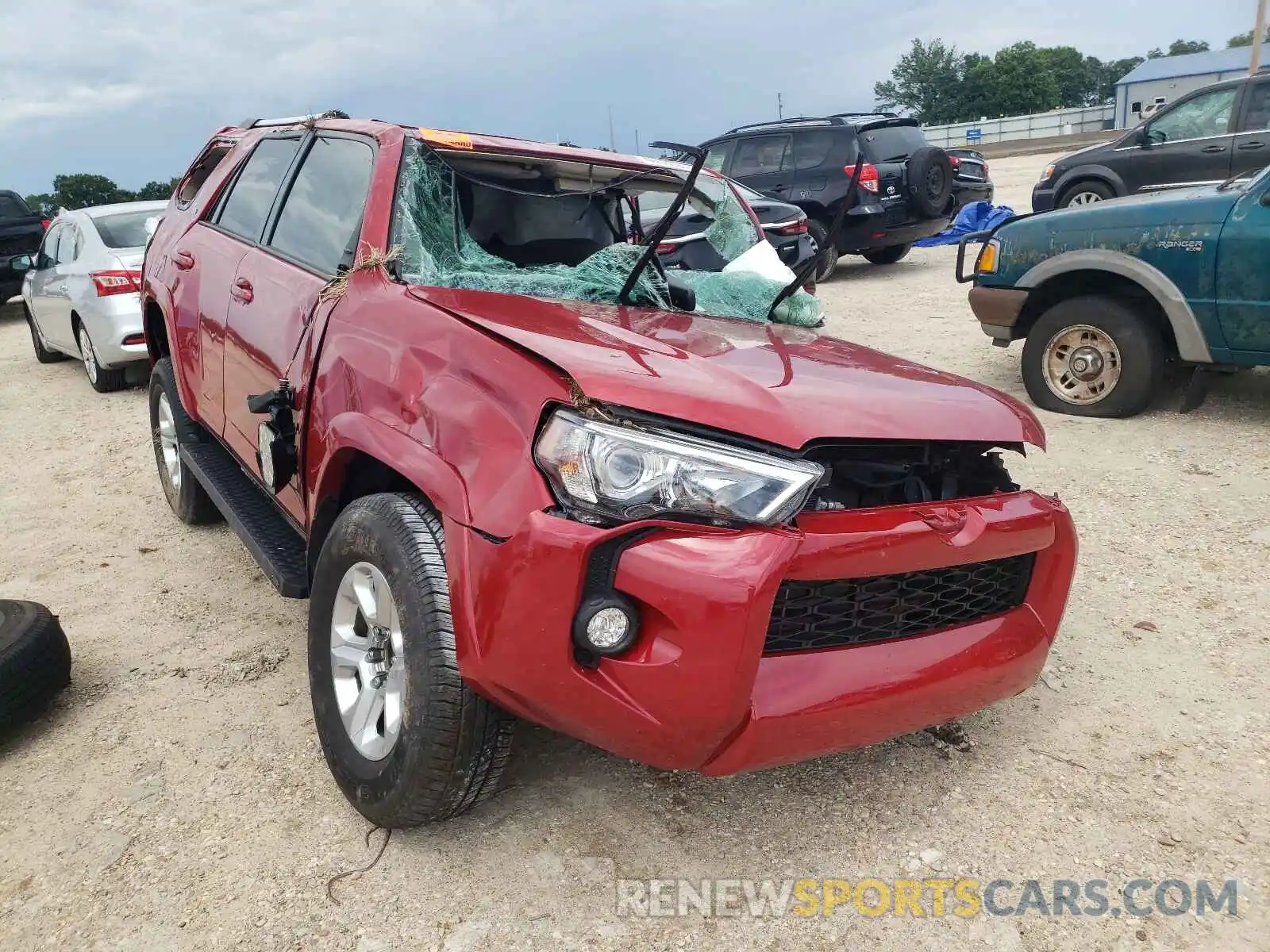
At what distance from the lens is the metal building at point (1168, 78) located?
54969 millimetres

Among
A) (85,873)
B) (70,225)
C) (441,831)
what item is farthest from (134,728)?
(70,225)

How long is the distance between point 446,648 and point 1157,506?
12.1 ft

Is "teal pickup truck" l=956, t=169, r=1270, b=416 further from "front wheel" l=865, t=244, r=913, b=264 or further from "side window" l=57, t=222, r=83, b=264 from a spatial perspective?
"side window" l=57, t=222, r=83, b=264

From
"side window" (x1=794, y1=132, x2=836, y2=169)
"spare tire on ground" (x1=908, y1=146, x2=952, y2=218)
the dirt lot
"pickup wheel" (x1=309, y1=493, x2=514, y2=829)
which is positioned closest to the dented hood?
"pickup wheel" (x1=309, y1=493, x2=514, y2=829)

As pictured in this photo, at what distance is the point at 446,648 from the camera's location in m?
2.03

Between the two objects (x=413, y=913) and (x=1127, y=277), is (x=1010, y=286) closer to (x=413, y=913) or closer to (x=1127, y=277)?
(x=1127, y=277)

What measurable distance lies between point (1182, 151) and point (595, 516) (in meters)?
11.1

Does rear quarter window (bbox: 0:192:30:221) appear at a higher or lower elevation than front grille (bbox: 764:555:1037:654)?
higher

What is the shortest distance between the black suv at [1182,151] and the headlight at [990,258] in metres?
5.02

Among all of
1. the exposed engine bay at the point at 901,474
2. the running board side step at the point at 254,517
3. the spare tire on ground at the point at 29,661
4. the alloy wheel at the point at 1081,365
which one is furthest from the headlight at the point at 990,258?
the spare tire on ground at the point at 29,661

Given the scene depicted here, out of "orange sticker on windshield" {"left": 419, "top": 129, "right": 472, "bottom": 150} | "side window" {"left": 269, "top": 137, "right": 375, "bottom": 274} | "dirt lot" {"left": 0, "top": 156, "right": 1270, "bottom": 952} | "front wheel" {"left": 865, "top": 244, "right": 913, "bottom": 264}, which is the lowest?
"dirt lot" {"left": 0, "top": 156, "right": 1270, "bottom": 952}

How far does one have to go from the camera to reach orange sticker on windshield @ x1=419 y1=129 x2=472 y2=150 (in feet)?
10.1

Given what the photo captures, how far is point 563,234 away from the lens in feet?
11.7

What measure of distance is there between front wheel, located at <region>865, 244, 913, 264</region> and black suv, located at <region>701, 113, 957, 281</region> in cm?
36
